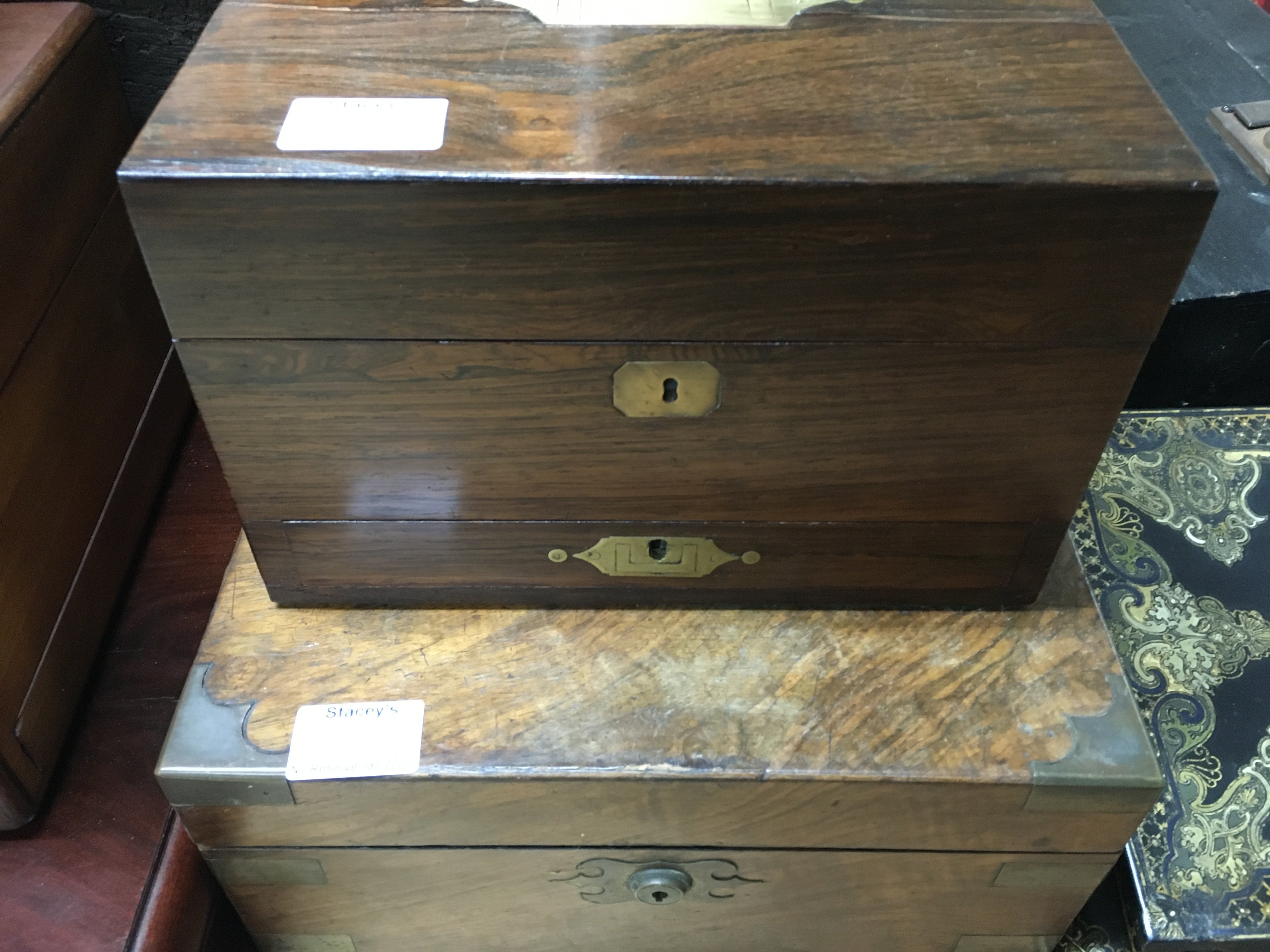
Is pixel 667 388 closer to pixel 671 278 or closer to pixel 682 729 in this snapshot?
pixel 671 278

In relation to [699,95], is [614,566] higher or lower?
lower

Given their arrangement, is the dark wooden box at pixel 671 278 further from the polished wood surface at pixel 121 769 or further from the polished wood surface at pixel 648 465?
the polished wood surface at pixel 121 769

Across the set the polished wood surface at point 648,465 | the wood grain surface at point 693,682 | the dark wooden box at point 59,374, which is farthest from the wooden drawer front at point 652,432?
the dark wooden box at point 59,374

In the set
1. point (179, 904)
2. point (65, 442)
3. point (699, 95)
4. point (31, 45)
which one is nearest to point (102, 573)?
point (65, 442)

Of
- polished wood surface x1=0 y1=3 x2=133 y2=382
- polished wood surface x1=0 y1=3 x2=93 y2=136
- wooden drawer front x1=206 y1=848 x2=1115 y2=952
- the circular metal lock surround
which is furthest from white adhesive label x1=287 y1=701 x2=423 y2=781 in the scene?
polished wood surface x1=0 y1=3 x2=93 y2=136

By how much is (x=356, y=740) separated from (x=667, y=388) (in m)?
0.35

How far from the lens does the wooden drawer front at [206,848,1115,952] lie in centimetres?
84

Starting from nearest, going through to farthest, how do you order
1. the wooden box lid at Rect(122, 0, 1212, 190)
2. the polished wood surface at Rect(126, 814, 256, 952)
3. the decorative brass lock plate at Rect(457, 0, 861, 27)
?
the wooden box lid at Rect(122, 0, 1212, 190)
the decorative brass lock plate at Rect(457, 0, 861, 27)
the polished wood surface at Rect(126, 814, 256, 952)

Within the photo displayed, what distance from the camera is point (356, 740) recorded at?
0.77m

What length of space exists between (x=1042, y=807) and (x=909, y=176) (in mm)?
486

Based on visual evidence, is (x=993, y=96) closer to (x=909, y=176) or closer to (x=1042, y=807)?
(x=909, y=176)

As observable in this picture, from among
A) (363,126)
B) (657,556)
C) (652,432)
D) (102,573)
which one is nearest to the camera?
(363,126)

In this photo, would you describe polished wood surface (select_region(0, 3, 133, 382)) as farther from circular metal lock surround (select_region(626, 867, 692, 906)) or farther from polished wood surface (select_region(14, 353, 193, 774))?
circular metal lock surround (select_region(626, 867, 692, 906))

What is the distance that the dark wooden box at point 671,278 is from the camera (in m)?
0.59
